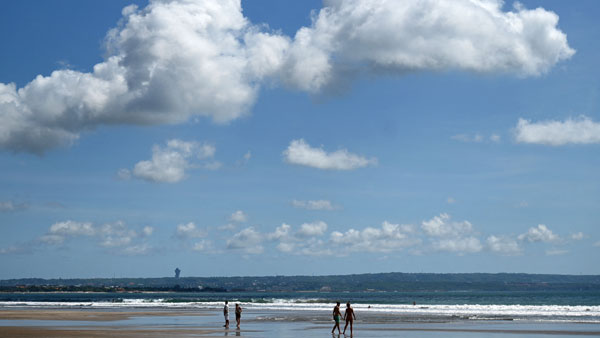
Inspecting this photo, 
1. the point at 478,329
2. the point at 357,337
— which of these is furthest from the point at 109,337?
the point at 478,329

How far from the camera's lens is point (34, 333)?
3819 centimetres

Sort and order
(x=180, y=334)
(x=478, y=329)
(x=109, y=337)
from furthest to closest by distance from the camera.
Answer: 1. (x=478, y=329)
2. (x=180, y=334)
3. (x=109, y=337)

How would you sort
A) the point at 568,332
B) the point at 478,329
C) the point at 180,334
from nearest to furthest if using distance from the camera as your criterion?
1. the point at 180,334
2. the point at 568,332
3. the point at 478,329

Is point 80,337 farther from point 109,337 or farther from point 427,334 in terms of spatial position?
point 427,334

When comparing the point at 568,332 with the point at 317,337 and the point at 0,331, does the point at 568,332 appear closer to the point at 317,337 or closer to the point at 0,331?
the point at 317,337

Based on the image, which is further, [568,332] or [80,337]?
[568,332]

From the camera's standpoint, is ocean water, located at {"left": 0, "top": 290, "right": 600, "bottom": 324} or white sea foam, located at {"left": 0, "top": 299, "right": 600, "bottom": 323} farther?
white sea foam, located at {"left": 0, "top": 299, "right": 600, "bottom": 323}

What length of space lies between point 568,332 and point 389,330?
10651 mm

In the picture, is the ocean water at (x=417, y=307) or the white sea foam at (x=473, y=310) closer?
the ocean water at (x=417, y=307)

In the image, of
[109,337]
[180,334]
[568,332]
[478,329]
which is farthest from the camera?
[478,329]

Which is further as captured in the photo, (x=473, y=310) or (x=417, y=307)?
(x=417, y=307)

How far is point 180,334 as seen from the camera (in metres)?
38.0

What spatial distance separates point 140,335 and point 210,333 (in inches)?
170

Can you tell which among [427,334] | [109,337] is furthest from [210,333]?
[427,334]
